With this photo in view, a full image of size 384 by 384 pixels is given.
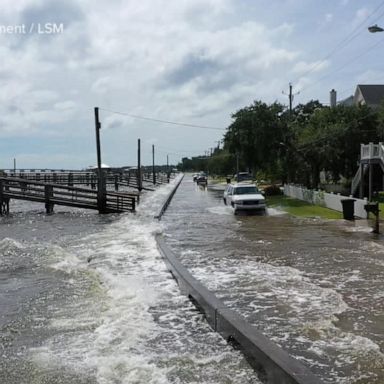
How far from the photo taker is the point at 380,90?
64938 mm

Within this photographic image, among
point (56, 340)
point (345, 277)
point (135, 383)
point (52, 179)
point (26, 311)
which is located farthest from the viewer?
point (52, 179)

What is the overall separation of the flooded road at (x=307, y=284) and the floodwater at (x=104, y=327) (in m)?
0.93

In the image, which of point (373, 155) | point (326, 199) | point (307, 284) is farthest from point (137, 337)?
point (373, 155)

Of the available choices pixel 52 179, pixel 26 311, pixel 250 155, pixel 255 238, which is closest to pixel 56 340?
pixel 26 311

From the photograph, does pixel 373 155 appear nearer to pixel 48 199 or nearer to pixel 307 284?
pixel 48 199

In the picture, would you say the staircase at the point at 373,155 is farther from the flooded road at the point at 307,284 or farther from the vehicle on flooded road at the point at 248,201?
the flooded road at the point at 307,284

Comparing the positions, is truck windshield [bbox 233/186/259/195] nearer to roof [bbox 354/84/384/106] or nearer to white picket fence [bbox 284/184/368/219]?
white picket fence [bbox 284/184/368/219]

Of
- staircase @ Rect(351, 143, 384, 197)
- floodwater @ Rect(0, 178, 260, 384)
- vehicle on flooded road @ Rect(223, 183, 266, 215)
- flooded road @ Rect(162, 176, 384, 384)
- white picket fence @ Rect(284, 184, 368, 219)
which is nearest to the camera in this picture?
floodwater @ Rect(0, 178, 260, 384)

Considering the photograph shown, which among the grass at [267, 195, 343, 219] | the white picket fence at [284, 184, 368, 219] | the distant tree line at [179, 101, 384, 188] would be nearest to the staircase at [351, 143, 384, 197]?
the white picket fence at [284, 184, 368, 219]

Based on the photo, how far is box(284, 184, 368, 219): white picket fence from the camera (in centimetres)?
2531

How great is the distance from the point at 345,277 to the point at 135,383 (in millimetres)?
7109

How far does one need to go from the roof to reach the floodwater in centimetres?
5327

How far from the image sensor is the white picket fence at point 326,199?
2531 centimetres

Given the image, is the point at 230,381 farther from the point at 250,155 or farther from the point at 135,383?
the point at 250,155
